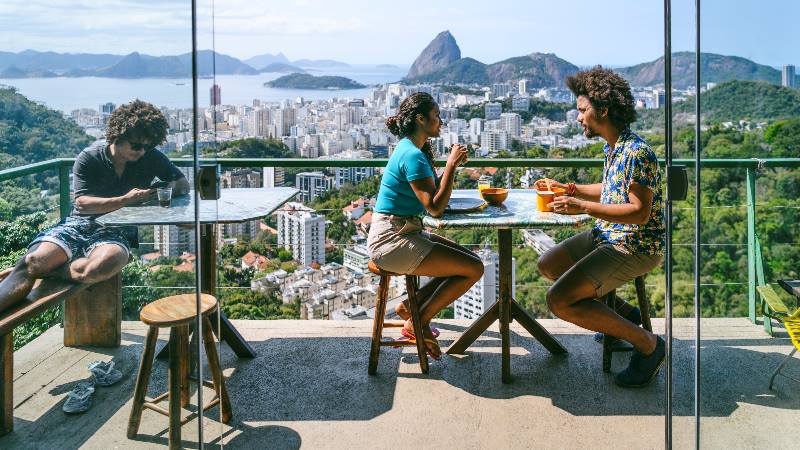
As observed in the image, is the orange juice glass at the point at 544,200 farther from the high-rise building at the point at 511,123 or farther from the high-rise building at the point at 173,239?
the high-rise building at the point at 511,123

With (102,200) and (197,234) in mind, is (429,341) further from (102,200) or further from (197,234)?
(102,200)

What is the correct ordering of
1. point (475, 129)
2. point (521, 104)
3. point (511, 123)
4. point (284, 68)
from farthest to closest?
point (284, 68), point (521, 104), point (511, 123), point (475, 129)

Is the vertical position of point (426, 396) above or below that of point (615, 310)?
below

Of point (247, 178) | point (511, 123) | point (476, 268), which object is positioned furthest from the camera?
point (511, 123)

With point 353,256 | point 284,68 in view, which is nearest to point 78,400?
point 353,256

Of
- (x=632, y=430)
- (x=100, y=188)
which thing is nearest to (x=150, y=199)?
(x=100, y=188)

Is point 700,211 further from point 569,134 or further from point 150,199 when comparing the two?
point 569,134

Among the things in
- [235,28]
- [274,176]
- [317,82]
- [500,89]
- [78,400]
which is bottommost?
[78,400]

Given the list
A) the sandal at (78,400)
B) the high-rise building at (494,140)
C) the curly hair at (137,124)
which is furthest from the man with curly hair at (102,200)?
the high-rise building at (494,140)
